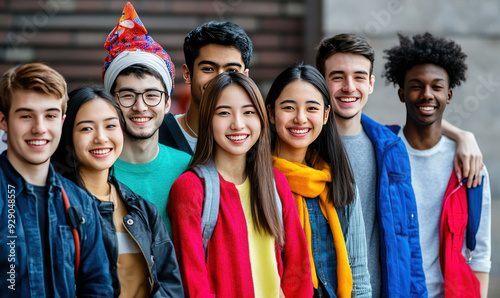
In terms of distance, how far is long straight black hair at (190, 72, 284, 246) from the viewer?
7.75ft

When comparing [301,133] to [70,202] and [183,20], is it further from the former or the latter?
[183,20]

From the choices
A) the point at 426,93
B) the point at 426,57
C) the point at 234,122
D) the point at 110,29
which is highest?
the point at 110,29

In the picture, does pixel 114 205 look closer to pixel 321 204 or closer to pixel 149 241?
pixel 149 241

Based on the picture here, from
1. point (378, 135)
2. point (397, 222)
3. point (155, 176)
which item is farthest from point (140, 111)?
point (397, 222)

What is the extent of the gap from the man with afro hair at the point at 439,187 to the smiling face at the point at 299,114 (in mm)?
850

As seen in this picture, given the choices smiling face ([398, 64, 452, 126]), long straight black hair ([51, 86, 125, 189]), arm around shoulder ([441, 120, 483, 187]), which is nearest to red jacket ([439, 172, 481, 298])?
arm around shoulder ([441, 120, 483, 187])

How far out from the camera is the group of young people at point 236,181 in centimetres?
192

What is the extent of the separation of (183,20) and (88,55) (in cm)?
90

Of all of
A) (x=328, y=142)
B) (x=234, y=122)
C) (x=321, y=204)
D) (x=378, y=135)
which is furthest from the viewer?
(x=378, y=135)

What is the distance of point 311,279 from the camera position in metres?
2.41

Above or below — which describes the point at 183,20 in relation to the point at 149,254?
above

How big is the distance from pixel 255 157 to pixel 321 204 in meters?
0.43

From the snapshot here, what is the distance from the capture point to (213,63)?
2.89m

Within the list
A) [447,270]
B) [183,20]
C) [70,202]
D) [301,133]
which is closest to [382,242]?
[447,270]
